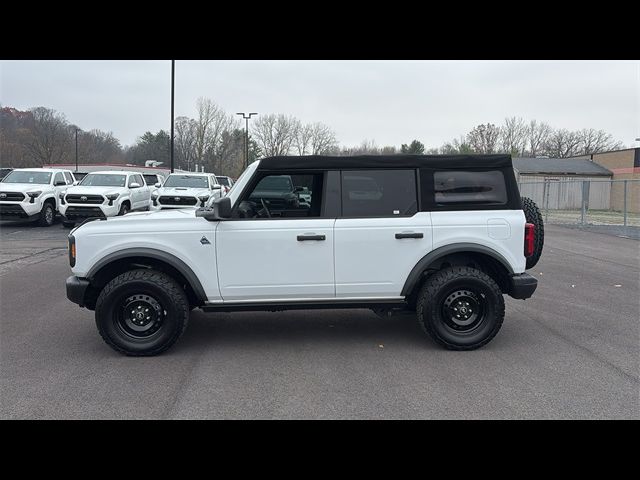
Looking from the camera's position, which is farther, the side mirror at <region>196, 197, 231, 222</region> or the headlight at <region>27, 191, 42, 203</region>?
the headlight at <region>27, 191, 42, 203</region>

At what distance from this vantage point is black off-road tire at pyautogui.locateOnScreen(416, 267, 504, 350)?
16.8 ft

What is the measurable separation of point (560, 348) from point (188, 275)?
393 centimetres

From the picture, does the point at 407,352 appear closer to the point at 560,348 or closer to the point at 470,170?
the point at 560,348

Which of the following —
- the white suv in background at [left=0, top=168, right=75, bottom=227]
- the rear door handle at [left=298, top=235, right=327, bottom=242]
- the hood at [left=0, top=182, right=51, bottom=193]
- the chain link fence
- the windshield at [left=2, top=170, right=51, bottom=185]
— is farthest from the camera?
the chain link fence

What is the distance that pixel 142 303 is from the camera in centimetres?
504

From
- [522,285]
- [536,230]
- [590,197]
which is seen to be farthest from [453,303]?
[590,197]

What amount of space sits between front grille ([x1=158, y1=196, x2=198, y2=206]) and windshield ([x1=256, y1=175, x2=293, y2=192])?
12.1 meters

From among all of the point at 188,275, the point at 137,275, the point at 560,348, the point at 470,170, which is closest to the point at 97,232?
the point at 137,275

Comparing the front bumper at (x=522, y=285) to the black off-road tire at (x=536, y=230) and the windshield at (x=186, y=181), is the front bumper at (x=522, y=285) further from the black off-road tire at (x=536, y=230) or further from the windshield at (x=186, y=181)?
the windshield at (x=186, y=181)

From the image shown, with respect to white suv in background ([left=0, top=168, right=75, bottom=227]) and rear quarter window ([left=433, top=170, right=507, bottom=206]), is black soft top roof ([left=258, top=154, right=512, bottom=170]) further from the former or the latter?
white suv in background ([left=0, top=168, right=75, bottom=227])

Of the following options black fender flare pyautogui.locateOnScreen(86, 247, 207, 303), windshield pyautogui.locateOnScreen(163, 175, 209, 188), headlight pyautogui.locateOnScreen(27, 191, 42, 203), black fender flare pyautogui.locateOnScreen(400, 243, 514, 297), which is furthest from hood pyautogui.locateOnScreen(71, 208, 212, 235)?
headlight pyautogui.locateOnScreen(27, 191, 42, 203)

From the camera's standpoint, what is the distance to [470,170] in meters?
5.30

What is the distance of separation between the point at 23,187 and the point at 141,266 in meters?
14.2

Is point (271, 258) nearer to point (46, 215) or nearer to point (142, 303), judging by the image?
point (142, 303)
